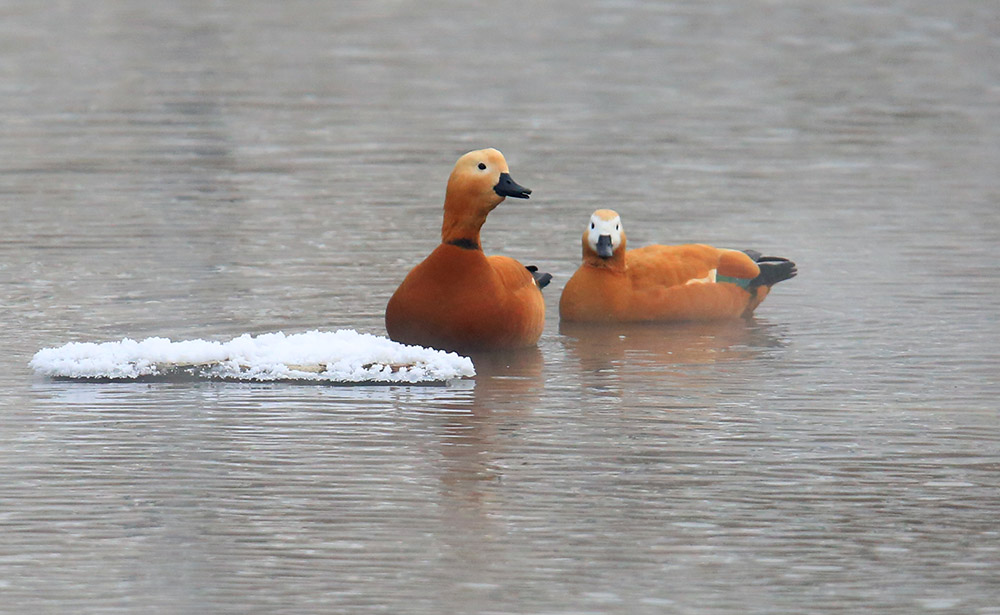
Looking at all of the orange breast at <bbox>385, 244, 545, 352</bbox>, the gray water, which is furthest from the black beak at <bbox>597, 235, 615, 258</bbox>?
the orange breast at <bbox>385, 244, 545, 352</bbox>

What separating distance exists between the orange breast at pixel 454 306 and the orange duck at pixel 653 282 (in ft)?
3.02

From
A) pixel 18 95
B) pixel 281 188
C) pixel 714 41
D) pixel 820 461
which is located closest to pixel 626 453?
pixel 820 461

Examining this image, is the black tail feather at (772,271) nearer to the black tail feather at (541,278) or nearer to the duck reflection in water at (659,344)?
the duck reflection in water at (659,344)

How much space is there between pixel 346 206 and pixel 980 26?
50.0 feet

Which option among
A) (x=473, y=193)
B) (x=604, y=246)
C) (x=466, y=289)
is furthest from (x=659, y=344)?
(x=473, y=193)

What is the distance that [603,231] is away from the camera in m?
9.96

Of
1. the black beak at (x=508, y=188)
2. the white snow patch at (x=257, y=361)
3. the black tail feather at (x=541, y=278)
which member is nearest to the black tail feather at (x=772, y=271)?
the black tail feather at (x=541, y=278)

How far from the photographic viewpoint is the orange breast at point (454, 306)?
29.7 feet

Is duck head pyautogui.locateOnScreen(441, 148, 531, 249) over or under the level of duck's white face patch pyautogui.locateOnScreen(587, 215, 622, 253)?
over

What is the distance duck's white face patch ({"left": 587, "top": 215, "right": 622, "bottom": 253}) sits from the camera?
9.97 m

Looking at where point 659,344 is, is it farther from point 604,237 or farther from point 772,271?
point 772,271

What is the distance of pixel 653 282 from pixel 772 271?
0.85 m

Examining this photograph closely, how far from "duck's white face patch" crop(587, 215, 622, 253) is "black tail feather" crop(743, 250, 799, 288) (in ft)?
3.14

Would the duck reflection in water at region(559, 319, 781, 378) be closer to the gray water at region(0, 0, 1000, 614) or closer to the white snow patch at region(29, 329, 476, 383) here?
the gray water at region(0, 0, 1000, 614)
